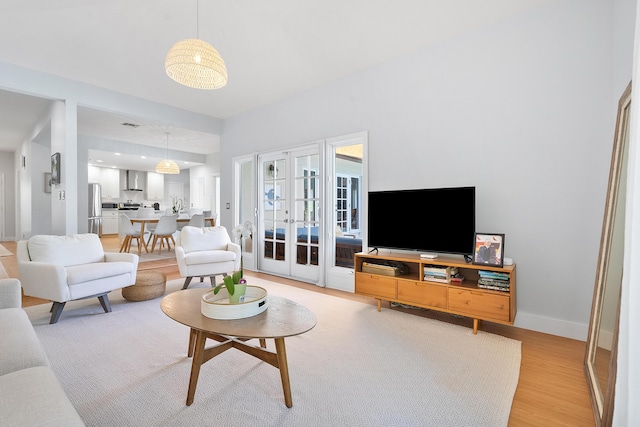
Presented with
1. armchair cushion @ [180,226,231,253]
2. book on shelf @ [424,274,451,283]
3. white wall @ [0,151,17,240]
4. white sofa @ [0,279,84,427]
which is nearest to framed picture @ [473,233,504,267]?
book on shelf @ [424,274,451,283]

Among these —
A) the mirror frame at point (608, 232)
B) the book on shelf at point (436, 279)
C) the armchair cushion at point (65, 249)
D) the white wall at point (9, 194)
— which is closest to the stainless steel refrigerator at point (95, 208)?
the white wall at point (9, 194)

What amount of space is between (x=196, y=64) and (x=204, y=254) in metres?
2.37

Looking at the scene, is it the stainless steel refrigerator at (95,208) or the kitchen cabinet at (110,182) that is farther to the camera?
the kitchen cabinet at (110,182)

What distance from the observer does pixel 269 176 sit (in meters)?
5.14

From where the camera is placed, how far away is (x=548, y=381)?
6.52 ft

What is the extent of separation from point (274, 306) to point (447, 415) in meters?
1.12

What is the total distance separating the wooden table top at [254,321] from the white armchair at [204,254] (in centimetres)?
181

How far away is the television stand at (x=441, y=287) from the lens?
255 centimetres

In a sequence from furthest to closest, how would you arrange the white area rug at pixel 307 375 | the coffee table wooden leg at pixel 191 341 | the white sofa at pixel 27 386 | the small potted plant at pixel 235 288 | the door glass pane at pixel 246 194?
1. the door glass pane at pixel 246 194
2. the coffee table wooden leg at pixel 191 341
3. the small potted plant at pixel 235 288
4. the white area rug at pixel 307 375
5. the white sofa at pixel 27 386

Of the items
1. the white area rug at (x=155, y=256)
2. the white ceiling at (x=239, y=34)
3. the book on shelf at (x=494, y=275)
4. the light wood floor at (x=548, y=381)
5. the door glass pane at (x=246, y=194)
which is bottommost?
the light wood floor at (x=548, y=381)

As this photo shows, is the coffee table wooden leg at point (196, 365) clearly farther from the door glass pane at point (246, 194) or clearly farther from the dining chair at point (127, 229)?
the dining chair at point (127, 229)

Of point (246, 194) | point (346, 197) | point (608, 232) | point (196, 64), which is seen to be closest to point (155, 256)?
point (246, 194)

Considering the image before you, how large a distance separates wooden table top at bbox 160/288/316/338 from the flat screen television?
156 cm

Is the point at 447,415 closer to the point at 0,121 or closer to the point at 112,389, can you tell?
the point at 112,389
